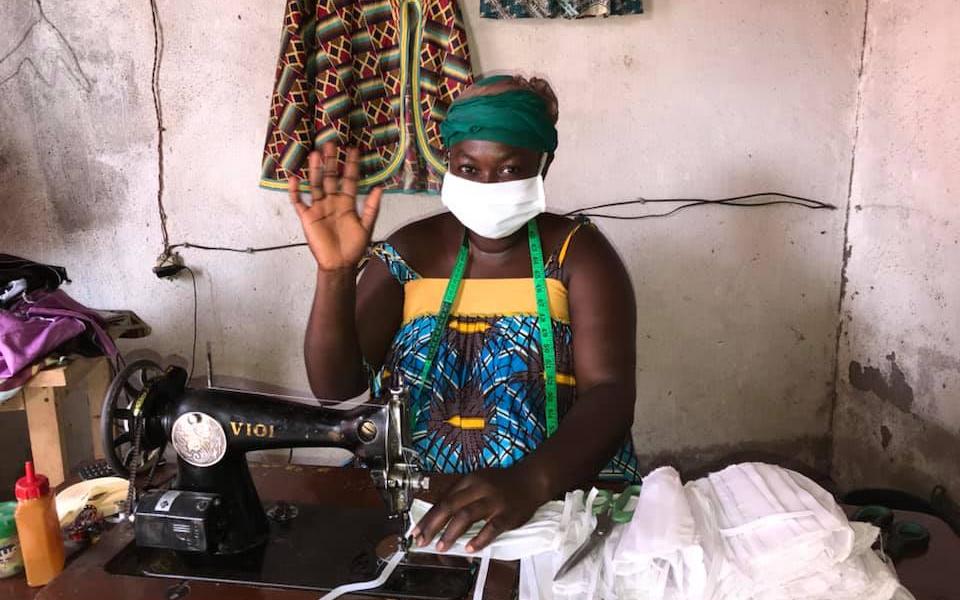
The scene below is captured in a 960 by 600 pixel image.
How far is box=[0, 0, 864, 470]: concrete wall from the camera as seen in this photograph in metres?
2.48

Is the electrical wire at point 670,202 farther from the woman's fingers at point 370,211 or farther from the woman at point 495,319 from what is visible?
the woman's fingers at point 370,211

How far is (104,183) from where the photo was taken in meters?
2.57

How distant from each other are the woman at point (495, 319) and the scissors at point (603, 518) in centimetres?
20

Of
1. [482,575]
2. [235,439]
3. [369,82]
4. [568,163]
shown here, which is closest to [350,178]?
[235,439]

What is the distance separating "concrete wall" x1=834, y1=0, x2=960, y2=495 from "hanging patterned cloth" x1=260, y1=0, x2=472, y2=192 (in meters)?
1.39

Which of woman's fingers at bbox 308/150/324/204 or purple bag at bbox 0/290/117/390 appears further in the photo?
purple bag at bbox 0/290/117/390

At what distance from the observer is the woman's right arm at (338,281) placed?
4.02 feet

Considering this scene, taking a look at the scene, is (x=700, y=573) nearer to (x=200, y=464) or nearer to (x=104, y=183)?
(x=200, y=464)

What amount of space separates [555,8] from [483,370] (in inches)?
57.9

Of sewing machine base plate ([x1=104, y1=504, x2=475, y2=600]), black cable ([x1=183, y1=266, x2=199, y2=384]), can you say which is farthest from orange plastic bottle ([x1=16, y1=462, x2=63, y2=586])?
black cable ([x1=183, y1=266, x2=199, y2=384])

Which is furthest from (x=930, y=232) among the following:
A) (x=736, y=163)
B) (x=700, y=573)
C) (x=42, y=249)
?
(x=42, y=249)

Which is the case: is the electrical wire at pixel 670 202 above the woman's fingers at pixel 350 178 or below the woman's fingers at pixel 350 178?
below

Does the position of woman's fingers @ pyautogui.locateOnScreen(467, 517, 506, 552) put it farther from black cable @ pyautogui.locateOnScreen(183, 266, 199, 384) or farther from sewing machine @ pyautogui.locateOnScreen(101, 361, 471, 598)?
black cable @ pyautogui.locateOnScreen(183, 266, 199, 384)

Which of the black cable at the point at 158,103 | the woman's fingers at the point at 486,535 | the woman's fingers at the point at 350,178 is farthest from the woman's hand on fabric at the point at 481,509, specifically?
the black cable at the point at 158,103
